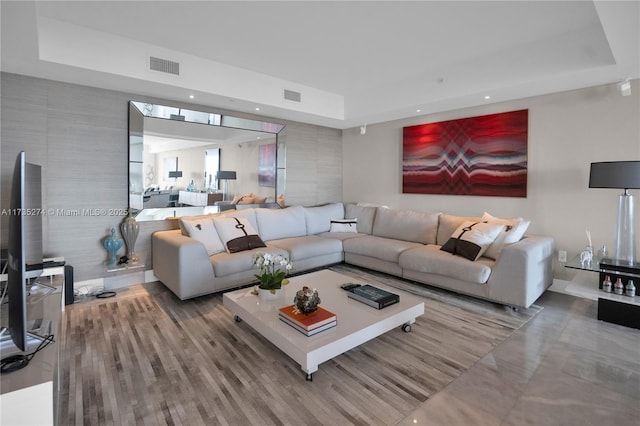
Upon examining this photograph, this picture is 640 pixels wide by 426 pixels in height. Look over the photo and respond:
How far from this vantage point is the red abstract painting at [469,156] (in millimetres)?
4102

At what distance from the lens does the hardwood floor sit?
1847mm

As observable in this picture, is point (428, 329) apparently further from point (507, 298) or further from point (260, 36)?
point (260, 36)

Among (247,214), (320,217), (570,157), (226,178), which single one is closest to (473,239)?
(570,157)

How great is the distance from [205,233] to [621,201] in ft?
14.2

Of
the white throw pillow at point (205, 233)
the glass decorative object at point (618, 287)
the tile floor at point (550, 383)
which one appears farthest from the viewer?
the white throw pillow at point (205, 233)

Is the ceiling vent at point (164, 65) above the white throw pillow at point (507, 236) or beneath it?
above

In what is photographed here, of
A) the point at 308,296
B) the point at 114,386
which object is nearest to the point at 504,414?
the point at 308,296

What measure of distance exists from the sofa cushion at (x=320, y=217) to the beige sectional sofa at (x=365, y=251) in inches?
0.7

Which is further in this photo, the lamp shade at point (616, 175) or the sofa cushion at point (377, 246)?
the sofa cushion at point (377, 246)

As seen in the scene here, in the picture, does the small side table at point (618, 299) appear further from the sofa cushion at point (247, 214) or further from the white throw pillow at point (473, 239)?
the sofa cushion at point (247, 214)

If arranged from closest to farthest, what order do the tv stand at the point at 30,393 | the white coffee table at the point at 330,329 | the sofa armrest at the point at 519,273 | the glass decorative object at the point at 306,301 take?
the tv stand at the point at 30,393 < the white coffee table at the point at 330,329 < the glass decorative object at the point at 306,301 < the sofa armrest at the point at 519,273

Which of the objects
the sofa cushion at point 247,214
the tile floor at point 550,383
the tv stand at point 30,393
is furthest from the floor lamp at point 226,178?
the tile floor at point 550,383

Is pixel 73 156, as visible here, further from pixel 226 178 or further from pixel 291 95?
pixel 291 95

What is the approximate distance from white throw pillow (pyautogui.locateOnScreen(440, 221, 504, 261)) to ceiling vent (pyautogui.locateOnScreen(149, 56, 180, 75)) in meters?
3.66
